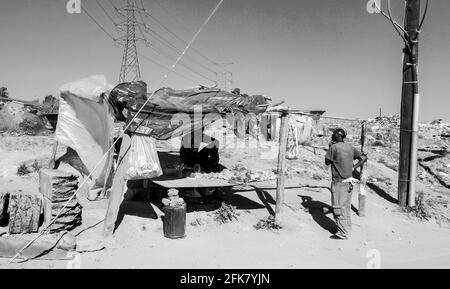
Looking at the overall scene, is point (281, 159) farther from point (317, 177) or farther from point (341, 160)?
point (317, 177)

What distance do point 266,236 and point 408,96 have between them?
15.9 feet

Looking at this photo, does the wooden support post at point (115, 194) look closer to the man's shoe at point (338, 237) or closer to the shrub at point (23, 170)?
the man's shoe at point (338, 237)

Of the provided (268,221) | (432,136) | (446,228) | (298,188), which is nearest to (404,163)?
(446,228)

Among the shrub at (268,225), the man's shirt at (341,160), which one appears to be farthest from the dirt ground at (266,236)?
the man's shirt at (341,160)

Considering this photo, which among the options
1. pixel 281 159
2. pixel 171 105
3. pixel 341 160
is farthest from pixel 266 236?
pixel 171 105

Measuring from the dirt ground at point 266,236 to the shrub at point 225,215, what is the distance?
0.12 metres

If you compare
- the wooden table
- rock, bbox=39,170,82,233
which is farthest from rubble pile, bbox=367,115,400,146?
rock, bbox=39,170,82,233

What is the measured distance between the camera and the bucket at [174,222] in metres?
6.50

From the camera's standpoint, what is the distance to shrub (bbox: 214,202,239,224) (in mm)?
7496

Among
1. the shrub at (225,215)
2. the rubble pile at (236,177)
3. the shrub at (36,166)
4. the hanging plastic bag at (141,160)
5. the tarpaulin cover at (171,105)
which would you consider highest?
the tarpaulin cover at (171,105)

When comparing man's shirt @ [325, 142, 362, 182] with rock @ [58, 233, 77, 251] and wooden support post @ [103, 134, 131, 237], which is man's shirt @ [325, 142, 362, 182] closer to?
wooden support post @ [103, 134, 131, 237]

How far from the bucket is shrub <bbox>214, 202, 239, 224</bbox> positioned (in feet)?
3.59

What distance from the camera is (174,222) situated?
6.50 metres
